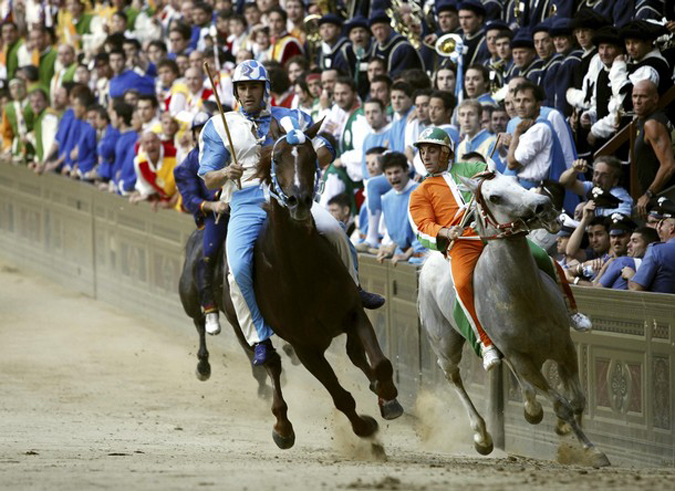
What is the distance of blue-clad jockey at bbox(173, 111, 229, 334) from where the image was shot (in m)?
13.8

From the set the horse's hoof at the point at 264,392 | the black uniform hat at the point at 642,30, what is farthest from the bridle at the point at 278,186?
the horse's hoof at the point at 264,392

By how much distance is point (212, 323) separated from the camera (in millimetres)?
14086

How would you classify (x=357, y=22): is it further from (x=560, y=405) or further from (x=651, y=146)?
(x=560, y=405)

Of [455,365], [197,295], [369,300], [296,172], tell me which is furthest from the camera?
[197,295]

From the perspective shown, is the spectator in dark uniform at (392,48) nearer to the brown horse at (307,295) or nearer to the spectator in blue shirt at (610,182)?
the spectator in blue shirt at (610,182)

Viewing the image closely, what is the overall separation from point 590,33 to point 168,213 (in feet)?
22.0

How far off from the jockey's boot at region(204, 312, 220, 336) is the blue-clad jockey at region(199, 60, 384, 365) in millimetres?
2576

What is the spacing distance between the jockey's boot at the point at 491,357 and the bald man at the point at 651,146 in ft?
7.69

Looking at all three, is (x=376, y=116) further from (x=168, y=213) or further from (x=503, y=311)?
(x=503, y=311)

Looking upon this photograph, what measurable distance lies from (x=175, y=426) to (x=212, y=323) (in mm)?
1144

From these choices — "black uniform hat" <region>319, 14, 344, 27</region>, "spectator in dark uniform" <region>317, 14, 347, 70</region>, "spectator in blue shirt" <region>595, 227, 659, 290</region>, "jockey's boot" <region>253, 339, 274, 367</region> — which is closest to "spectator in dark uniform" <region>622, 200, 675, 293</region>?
"spectator in blue shirt" <region>595, 227, 659, 290</region>

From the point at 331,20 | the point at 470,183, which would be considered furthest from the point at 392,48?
the point at 470,183

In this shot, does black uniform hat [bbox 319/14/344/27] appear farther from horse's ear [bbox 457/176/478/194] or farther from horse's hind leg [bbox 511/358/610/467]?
horse's hind leg [bbox 511/358/610/467]

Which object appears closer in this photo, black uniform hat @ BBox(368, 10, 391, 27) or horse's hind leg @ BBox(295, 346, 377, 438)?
horse's hind leg @ BBox(295, 346, 377, 438)
